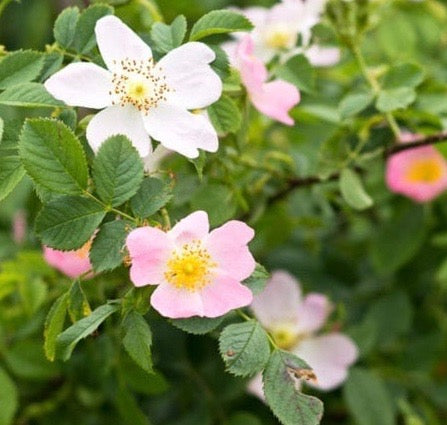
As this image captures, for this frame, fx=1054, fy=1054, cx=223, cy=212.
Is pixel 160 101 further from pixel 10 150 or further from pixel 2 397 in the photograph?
pixel 2 397

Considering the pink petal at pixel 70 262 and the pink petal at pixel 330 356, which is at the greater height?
the pink petal at pixel 70 262

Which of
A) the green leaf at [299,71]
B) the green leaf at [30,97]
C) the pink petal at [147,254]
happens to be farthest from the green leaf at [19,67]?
the green leaf at [299,71]

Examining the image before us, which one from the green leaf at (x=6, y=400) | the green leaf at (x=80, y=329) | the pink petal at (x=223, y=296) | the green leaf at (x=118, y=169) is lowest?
the green leaf at (x=6, y=400)

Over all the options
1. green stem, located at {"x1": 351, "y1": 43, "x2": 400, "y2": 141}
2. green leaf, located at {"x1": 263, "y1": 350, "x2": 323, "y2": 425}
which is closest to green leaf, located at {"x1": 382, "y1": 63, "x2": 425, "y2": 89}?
green stem, located at {"x1": 351, "y1": 43, "x2": 400, "y2": 141}

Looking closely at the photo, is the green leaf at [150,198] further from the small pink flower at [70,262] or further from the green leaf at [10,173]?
the small pink flower at [70,262]

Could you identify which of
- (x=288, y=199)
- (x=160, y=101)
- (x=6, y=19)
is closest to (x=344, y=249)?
(x=288, y=199)

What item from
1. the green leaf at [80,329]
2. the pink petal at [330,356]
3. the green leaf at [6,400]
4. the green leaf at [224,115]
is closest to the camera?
the green leaf at [80,329]

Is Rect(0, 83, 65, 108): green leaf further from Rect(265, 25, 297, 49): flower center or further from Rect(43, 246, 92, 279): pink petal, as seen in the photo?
Rect(265, 25, 297, 49): flower center
